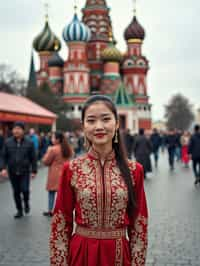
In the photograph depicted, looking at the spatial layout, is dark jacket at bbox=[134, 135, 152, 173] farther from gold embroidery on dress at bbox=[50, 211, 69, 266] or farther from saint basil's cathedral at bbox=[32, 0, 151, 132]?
saint basil's cathedral at bbox=[32, 0, 151, 132]

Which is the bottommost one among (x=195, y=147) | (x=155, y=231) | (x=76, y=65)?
(x=155, y=231)

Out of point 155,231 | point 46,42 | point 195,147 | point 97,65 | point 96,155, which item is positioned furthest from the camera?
point 46,42

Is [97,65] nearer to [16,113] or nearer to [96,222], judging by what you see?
[16,113]

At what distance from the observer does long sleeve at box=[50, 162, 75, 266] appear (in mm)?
2615

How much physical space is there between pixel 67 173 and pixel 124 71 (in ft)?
198

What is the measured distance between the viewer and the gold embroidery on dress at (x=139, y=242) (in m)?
2.61

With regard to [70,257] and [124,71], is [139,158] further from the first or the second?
[124,71]

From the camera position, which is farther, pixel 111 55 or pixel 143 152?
pixel 111 55

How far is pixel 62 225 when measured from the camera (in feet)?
8.68

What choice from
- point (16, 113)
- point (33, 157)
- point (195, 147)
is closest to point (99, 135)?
point (33, 157)

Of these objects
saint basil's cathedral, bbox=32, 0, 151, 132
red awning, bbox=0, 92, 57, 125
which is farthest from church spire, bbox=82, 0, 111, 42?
red awning, bbox=0, 92, 57, 125

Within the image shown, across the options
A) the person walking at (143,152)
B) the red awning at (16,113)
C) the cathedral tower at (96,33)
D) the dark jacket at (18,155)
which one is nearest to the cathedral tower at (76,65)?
the cathedral tower at (96,33)

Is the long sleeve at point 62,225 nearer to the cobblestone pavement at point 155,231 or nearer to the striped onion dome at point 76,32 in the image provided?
the cobblestone pavement at point 155,231

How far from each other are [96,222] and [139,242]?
0.28 meters
